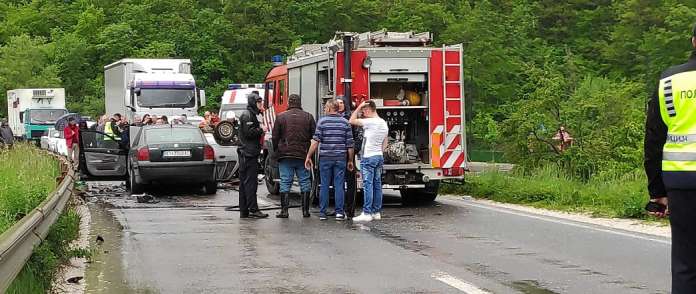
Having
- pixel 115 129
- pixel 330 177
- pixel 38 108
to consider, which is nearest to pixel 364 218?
pixel 330 177

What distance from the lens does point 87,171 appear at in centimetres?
2267

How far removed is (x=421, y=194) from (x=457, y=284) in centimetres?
891

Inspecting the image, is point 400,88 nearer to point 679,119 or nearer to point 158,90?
point 679,119

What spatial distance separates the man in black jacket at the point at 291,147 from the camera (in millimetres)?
14352

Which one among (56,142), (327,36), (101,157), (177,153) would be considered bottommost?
(56,142)

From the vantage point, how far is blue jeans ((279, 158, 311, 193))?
14375 millimetres

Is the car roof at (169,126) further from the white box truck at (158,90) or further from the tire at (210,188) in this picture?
the white box truck at (158,90)

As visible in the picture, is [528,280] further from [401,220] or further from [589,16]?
[589,16]

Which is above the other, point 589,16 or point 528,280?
point 589,16

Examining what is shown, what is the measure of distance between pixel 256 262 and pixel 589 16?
177 ft

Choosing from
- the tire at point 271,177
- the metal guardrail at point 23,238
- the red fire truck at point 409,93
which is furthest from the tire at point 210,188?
the metal guardrail at point 23,238

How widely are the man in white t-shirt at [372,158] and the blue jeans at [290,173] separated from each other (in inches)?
32.8

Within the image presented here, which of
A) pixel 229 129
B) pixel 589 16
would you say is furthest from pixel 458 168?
pixel 589 16

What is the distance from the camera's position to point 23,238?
6.93 meters
